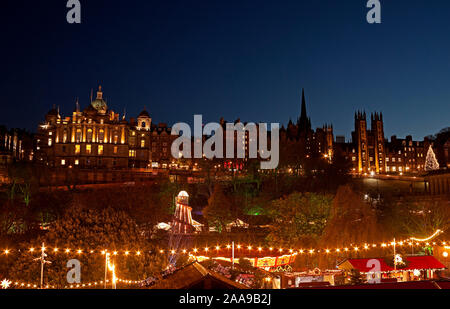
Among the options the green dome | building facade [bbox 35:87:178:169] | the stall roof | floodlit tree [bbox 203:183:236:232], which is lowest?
the stall roof

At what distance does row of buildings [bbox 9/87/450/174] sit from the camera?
9344cm

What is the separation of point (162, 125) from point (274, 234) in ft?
283

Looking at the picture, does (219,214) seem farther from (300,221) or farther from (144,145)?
(144,145)

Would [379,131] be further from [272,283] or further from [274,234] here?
[272,283]

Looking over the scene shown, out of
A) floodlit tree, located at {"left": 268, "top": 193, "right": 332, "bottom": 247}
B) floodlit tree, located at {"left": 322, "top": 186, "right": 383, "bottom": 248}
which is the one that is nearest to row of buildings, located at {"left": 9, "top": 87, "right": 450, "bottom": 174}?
floodlit tree, located at {"left": 268, "top": 193, "right": 332, "bottom": 247}

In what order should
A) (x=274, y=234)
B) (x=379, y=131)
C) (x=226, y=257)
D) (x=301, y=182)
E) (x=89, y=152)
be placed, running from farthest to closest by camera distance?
(x=379, y=131) < (x=89, y=152) < (x=301, y=182) < (x=274, y=234) < (x=226, y=257)

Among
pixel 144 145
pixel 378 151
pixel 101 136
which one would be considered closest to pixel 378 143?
pixel 378 151

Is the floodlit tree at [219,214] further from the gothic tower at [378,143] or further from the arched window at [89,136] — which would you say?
the gothic tower at [378,143]

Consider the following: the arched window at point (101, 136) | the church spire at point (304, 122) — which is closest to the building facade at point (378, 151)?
the church spire at point (304, 122)

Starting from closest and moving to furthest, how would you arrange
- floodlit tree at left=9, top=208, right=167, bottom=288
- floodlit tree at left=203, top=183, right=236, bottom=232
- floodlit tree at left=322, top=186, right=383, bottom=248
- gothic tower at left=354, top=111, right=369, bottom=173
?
floodlit tree at left=9, top=208, right=167, bottom=288, floodlit tree at left=322, top=186, right=383, bottom=248, floodlit tree at left=203, top=183, right=236, bottom=232, gothic tower at left=354, top=111, right=369, bottom=173

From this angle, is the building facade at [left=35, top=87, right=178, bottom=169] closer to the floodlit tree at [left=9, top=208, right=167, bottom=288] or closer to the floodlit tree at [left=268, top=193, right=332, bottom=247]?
the floodlit tree at [left=268, top=193, right=332, bottom=247]

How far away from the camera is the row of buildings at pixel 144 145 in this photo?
93.4 meters
